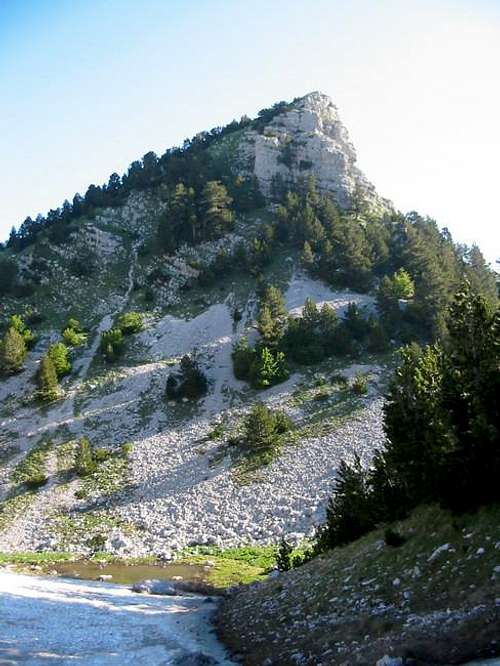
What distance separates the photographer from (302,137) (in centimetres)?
10919

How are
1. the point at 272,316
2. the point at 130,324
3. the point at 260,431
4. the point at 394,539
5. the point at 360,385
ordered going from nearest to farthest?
the point at 394,539
the point at 260,431
the point at 360,385
the point at 272,316
the point at 130,324

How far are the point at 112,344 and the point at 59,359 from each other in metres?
6.56

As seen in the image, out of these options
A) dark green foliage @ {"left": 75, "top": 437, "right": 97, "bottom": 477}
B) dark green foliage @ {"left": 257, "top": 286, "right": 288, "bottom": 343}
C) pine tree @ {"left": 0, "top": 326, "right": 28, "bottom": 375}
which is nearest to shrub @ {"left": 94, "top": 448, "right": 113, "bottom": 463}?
dark green foliage @ {"left": 75, "top": 437, "right": 97, "bottom": 477}

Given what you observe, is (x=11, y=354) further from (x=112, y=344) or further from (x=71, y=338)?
(x=112, y=344)

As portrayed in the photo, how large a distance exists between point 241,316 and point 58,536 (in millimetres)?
36526

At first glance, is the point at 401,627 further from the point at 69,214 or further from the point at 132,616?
the point at 69,214

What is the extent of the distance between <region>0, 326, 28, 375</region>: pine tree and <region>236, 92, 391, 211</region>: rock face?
58581mm

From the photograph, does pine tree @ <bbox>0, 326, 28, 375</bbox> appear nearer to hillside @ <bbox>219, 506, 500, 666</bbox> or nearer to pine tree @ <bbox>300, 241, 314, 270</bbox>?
pine tree @ <bbox>300, 241, 314, 270</bbox>

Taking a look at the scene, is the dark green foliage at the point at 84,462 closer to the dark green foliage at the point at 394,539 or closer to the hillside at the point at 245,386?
the hillside at the point at 245,386

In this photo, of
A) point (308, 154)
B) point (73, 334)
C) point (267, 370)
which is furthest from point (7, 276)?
point (308, 154)

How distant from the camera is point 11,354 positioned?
5766cm

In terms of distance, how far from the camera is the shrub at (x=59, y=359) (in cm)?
5888

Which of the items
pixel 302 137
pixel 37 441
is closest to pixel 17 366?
pixel 37 441

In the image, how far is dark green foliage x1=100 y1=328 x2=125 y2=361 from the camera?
61500 millimetres
